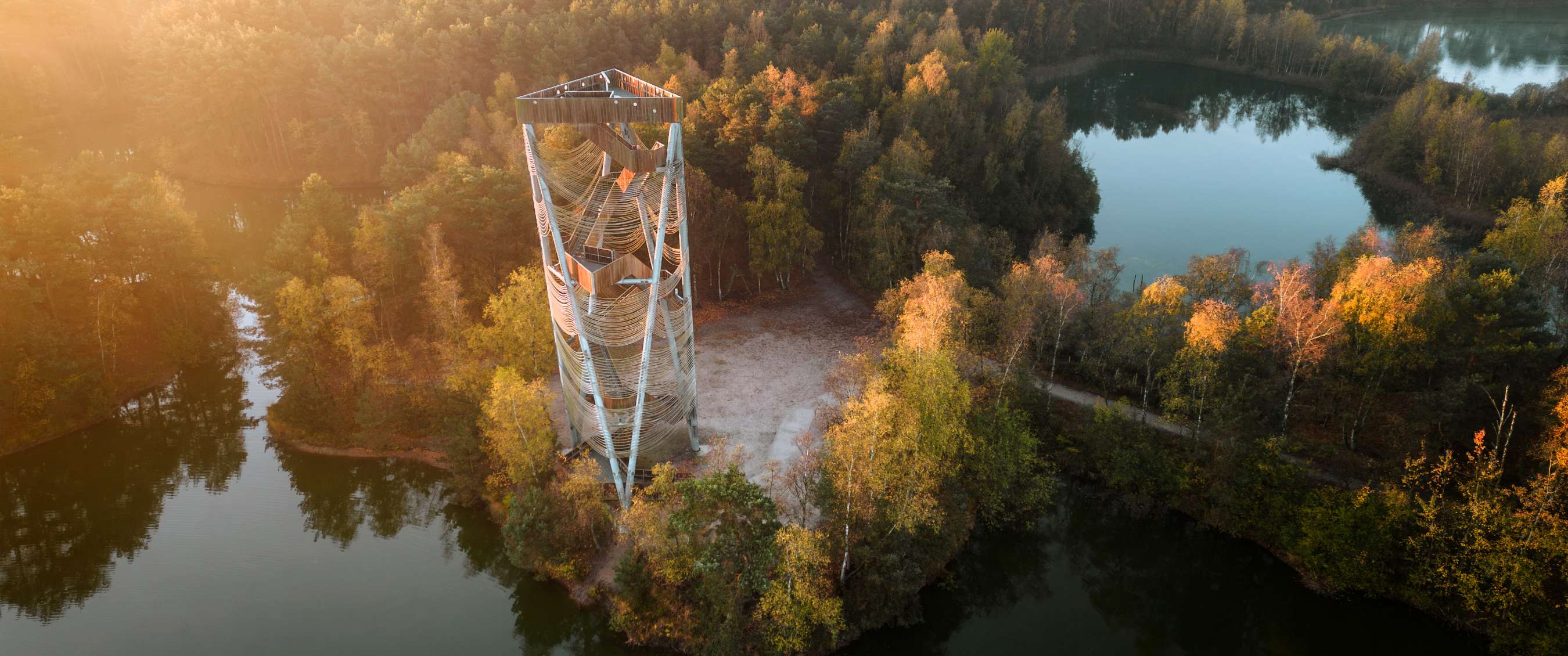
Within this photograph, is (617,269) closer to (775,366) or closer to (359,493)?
(775,366)

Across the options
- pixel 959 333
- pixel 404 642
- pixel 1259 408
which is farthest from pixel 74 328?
pixel 1259 408

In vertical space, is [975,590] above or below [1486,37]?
below

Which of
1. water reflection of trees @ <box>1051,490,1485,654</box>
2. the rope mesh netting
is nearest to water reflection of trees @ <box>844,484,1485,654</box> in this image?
water reflection of trees @ <box>1051,490,1485,654</box>

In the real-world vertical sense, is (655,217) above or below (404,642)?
above

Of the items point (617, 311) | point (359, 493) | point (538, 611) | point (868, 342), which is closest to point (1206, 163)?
point (868, 342)

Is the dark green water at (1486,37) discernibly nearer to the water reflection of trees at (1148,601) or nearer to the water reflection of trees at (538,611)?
the water reflection of trees at (1148,601)

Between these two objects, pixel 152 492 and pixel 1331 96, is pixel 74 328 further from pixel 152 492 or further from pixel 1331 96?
pixel 1331 96
